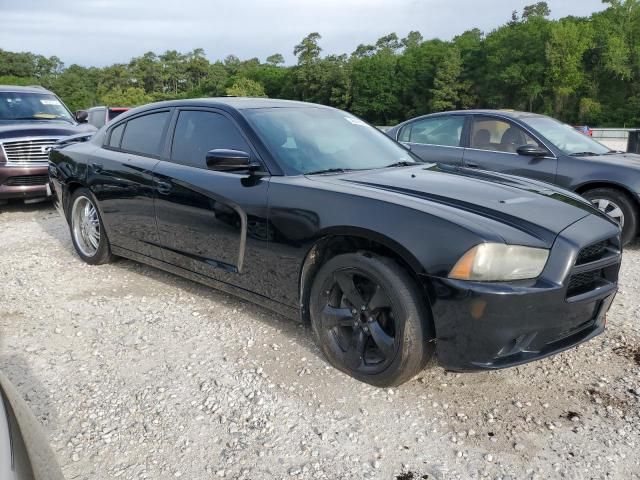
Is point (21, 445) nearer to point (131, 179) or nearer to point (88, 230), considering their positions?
point (131, 179)

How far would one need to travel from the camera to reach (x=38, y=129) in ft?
25.8

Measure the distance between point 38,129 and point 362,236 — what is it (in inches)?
270

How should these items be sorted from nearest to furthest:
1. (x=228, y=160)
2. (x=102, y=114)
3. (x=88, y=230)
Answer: (x=228, y=160), (x=88, y=230), (x=102, y=114)

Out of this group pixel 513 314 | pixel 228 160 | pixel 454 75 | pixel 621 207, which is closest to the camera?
pixel 513 314

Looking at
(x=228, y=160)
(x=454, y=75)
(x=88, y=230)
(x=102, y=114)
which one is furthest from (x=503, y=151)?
(x=454, y=75)

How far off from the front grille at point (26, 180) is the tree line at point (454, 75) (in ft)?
188

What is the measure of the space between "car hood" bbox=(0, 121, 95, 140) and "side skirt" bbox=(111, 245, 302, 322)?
13.3 feet

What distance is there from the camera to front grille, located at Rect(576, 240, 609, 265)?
2680 mm

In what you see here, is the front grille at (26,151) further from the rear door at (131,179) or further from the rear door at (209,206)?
the rear door at (209,206)

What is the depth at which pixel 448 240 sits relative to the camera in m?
2.50

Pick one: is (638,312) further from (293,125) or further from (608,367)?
(293,125)

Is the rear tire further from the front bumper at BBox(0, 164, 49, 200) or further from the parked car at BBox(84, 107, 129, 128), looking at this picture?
the parked car at BBox(84, 107, 129, 128)

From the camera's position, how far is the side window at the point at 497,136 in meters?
6.30

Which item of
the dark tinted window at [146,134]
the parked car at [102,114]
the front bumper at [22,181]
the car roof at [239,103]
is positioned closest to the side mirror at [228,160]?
the car roof at [239,103]
